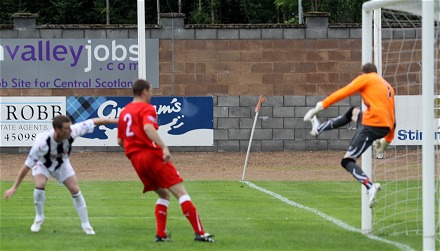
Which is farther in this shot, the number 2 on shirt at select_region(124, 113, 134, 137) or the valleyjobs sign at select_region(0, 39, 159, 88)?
the valleyjobs sign at select_region(0, 39, 159, 88)

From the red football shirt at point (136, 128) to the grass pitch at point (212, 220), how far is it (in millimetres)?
1129

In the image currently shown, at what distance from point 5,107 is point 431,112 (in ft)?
71.4

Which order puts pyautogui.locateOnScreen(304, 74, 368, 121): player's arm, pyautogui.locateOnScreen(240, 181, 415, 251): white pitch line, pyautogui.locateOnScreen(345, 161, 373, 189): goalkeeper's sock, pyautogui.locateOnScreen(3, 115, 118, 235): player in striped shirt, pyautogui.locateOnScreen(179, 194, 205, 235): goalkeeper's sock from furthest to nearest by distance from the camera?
pyautogui.locateOnScreen(345, 161, 373, 189): goalkeeper's sock < pyautogui.locateOnScreen(3, 115, 118, 235): player in striped shirt < pyautogui.locateOnScreen(304, 74, 368, 121): player's arm < pyautogui.locateOnScreen(240, 181, 415, 251): white pitch line < pyautogui.locateOnScreen(179, 194, 205, 235): goalkeeper's sock

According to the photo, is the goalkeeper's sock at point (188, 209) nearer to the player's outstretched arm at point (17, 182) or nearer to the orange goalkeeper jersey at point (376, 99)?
the player's outstretched arm at point (17, 182)

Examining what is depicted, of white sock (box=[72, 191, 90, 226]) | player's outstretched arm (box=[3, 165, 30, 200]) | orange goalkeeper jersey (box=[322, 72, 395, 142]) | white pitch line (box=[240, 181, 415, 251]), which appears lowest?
white pitch line (box=[240, 181, 415, 251])

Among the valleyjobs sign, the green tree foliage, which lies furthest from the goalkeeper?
the green tree foliage

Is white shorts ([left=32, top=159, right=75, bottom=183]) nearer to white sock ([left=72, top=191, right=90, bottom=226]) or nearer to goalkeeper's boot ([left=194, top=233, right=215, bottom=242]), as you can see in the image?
white sock ([left=72, top=191, right=90, bottom=226])

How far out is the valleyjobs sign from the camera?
34.2 metres

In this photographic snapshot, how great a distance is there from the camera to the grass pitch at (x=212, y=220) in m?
12.7

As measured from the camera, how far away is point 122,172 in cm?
2847

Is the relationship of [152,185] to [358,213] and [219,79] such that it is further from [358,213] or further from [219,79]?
[219,79]

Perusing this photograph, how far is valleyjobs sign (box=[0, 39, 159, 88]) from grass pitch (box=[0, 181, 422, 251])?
11.3 meters

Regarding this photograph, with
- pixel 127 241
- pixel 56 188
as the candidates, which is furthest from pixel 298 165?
pixel 127 241

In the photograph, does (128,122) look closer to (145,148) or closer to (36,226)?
(145,148)
